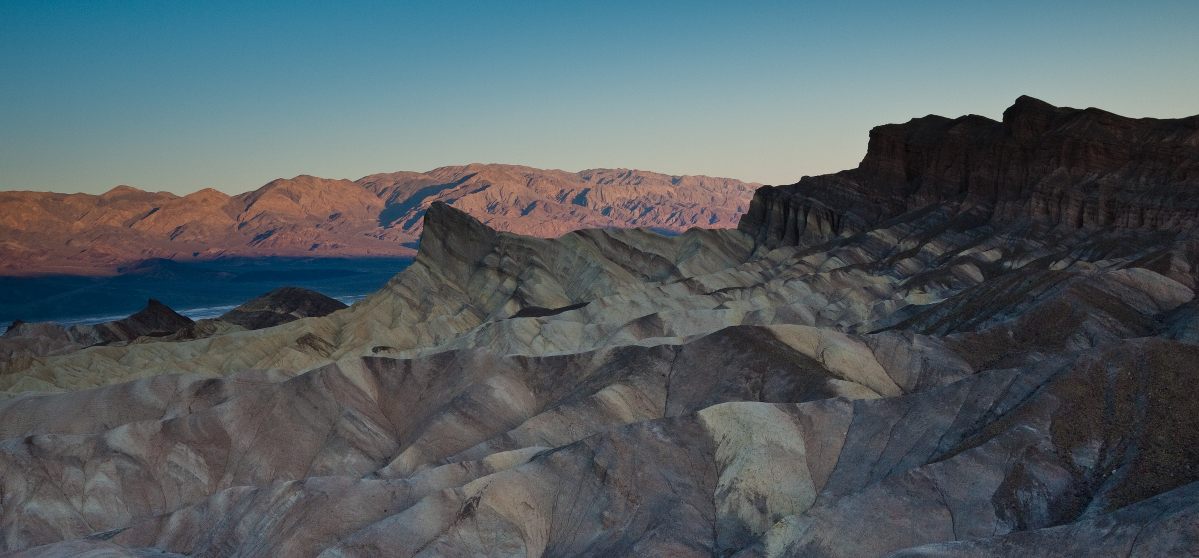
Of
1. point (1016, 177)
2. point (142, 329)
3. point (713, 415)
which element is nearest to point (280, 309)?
point (142, 329)

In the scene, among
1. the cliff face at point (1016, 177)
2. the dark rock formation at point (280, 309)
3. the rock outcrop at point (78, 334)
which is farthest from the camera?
the dark rock formation at point (280, 309)

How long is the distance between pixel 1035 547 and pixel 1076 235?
62.9 meters

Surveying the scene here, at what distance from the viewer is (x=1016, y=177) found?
89750 mm

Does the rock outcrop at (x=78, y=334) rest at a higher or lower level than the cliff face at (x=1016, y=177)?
lower

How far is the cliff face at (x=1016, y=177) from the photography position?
7756 centimetres

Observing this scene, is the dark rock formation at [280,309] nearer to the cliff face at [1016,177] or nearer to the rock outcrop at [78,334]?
the rock outcrop at [78,334]

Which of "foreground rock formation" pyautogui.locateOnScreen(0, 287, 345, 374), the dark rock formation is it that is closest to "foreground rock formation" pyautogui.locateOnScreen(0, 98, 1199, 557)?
"foreground rock formation" pyautogui.locateOnScreen(0, 287, 345, 374)

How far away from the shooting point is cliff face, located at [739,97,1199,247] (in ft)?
254

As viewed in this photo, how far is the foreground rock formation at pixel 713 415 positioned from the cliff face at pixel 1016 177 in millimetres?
447

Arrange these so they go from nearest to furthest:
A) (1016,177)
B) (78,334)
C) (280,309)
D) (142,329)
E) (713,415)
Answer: (713,415) < (78,334) < (1016,177) < (142,329) < (280,309)

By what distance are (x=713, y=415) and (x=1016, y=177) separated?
212 ft

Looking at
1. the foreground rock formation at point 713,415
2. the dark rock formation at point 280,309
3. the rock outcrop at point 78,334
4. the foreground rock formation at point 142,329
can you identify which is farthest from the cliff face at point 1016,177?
the rock outcrop at point 78,334

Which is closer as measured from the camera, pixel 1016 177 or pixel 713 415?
pixel 713 415

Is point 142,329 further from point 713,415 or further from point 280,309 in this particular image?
point 713,415
